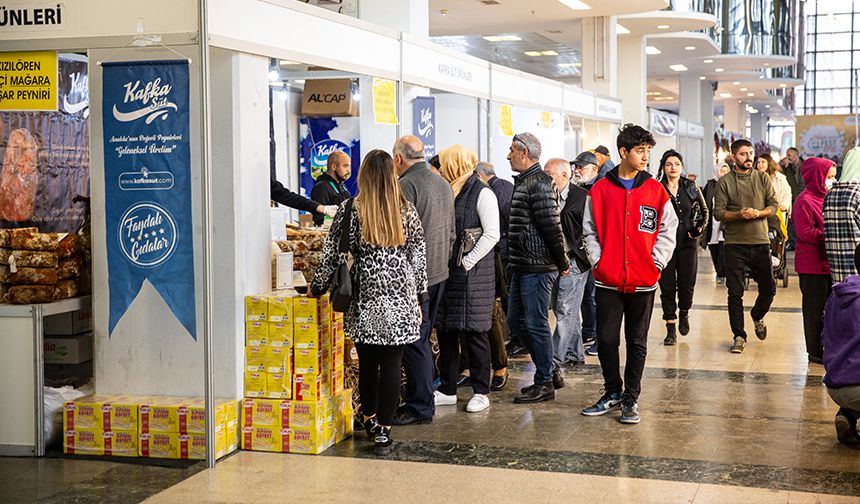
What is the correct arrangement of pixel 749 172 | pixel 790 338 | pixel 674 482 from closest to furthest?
pixel 674 482 → pixel 749 172 → pixel 790 338

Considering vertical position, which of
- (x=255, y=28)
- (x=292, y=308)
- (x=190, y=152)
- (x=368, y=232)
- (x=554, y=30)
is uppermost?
(x=554, y=30)

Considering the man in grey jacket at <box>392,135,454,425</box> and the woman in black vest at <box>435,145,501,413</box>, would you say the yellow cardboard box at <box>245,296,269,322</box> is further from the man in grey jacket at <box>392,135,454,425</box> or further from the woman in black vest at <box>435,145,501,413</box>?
the woman in black vest at <box>435,145,501,413</box>

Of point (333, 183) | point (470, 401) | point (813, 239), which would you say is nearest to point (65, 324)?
point (470, 401)

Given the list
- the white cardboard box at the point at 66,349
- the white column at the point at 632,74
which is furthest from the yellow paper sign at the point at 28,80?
the white column at the point at 632,74

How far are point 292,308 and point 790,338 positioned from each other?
520 cm

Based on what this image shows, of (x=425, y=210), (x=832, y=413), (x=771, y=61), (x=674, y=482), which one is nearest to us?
(x=674, y=482)

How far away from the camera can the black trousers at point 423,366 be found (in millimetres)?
5668

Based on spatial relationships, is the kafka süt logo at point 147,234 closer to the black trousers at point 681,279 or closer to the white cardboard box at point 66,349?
the white cardboard box at point 66,349

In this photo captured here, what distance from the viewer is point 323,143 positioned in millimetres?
9367

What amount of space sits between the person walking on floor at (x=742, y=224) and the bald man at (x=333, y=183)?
9.62ft

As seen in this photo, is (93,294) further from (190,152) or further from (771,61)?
(771,61)

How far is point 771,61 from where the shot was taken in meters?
26.8

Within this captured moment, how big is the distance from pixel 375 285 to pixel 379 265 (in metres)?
0.10

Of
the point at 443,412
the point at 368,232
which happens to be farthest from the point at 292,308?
the point at 443,412
